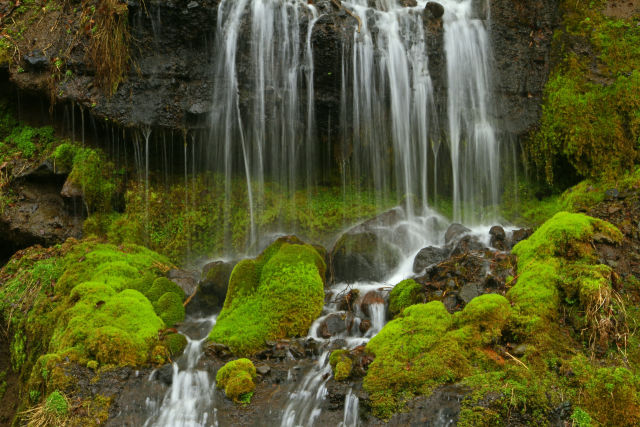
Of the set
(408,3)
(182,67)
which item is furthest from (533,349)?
(408,3)

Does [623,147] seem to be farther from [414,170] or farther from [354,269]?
[354,269]

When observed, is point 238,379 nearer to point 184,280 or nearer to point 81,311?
point 81,311

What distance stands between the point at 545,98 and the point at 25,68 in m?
11.3

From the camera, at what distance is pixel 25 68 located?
10820mm

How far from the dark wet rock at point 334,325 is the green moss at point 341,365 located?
962mm

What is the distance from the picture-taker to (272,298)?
707cm

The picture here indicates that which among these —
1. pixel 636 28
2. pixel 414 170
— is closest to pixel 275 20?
pixel 414 170

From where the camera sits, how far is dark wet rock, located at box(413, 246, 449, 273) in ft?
27.5

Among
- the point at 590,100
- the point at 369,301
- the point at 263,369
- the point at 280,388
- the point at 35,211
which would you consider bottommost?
the point at 280,388

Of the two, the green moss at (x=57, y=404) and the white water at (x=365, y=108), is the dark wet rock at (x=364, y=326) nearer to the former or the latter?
the green moss at (x=57, y=404)

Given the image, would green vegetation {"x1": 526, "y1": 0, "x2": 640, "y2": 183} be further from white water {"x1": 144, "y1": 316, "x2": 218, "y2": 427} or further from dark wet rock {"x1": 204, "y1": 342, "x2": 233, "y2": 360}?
white water {"x1": 144, "y1": 316, "x2": 218, "y2": 427}

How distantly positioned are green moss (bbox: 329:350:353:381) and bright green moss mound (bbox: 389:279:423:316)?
4.41 feet

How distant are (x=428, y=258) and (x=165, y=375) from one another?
458 centimetres

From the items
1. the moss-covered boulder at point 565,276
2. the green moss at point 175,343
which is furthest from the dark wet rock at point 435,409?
the green moss at point 175,343
